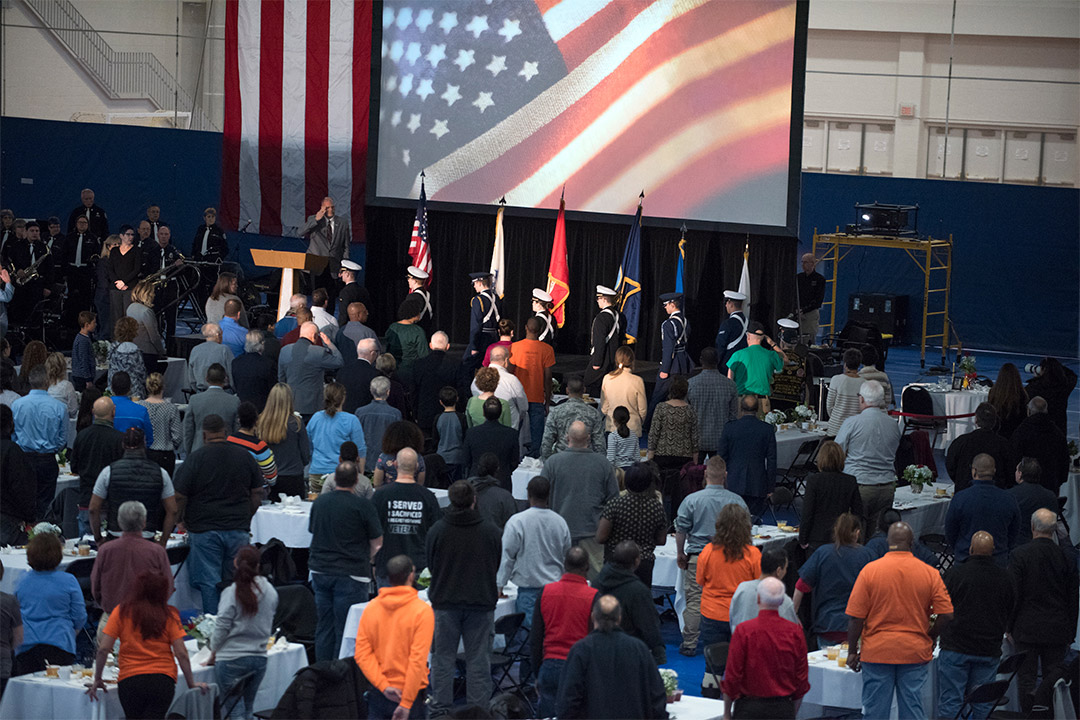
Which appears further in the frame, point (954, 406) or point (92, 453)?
point (954, 406)

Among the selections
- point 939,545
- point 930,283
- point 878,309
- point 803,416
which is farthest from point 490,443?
point 930,283

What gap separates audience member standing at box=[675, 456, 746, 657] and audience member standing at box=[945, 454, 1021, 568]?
159 cm

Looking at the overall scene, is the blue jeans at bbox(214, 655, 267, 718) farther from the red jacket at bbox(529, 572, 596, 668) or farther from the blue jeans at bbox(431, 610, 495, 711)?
the red jacket at bbox(529, 572, 596, 668)

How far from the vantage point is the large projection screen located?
17.7 meters

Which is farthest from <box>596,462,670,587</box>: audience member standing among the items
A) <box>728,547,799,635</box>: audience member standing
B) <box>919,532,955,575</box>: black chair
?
<box>919,532,955,575</box>: black chair

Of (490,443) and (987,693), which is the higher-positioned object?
(490,443)

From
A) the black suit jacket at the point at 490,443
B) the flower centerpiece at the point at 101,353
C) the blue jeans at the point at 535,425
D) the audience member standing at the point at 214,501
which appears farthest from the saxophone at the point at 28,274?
the audience member standing at the point at 214,501

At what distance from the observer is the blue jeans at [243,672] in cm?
733

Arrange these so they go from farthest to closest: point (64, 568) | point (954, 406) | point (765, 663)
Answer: point (954, 406) < point (64, 568) < point (765, 663)

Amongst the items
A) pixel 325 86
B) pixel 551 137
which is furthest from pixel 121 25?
pixel 551 137

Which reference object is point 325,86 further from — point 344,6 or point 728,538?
point 728,538

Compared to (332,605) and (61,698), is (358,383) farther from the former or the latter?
(61,698)

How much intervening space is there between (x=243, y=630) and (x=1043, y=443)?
24.4 ft

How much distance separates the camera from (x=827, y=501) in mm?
9398
